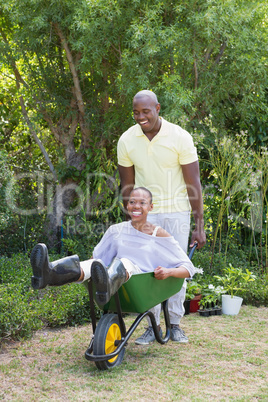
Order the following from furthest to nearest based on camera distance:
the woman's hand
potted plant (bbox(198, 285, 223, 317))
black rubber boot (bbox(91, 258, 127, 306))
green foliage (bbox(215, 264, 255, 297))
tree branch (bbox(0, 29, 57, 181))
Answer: tree branch (bbox(0, 29, 57, 181)) → green foliage (bbox(215, 264, 255, 297)) → potted plant (bbox(198, 285, 223, 317)) → the woman's hand → black rubber boot (bbox(91, 258, 127, 306))

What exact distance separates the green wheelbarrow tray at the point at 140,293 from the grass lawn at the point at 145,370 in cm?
36

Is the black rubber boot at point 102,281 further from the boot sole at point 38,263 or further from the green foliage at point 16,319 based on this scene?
the green foliage at point 16,319

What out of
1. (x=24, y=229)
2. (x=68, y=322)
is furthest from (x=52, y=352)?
(x=24, y=229)

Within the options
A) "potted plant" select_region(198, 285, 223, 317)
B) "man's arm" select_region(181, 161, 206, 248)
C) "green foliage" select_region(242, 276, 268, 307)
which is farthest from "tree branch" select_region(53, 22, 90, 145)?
"man's arm" select_region(181, 161, 206, 248)

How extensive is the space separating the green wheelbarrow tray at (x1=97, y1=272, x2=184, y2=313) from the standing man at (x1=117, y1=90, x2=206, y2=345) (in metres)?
0.53

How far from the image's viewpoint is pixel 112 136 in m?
5.63

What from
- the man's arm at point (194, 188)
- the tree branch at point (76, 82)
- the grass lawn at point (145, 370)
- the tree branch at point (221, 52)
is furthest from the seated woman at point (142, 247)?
the tree branch at point (76, 82)

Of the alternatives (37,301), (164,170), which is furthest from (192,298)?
(164,170)

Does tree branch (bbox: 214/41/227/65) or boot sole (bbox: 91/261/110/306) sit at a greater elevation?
tree branch (bbox: 214/41/227/65)

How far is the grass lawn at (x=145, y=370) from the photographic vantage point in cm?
248

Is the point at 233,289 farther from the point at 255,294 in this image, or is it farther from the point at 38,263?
the point at 38,263

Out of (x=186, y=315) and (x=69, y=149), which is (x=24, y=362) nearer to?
(x=186, y=315)

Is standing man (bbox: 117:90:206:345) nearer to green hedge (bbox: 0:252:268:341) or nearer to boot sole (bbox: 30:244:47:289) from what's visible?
green hedge (bbox: 0:252:268:341)

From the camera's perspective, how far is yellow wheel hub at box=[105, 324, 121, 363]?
2671 millimetres
